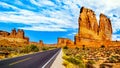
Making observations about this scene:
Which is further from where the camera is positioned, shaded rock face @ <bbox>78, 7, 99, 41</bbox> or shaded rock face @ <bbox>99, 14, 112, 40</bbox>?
shaded rock face @ <bbox>99, 14, 112, 40</bbox>

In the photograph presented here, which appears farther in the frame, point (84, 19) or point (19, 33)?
point (19, 33)

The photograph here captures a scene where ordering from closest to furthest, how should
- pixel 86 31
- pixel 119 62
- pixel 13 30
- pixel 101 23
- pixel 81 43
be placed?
pixel 119 62 → pixel 81 43 → pixel 86 31 → pixel 101 23 → pixel 13 30

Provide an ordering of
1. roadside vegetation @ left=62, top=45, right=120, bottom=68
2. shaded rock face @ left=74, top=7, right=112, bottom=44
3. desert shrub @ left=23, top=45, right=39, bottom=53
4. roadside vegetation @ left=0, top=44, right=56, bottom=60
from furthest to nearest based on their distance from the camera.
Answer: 1. shaded rock face @ left=74, top=7, right=112, bottom=44
2. desert shrub @ left=23, top=45, right=39, bottom=53
3. roadside vegetation @ left=0, top=44, right=56, bottom=60
4. roadside vegetation @ left=62, top=45, right=120, bottom=68

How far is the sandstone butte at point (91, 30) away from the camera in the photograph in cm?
14062

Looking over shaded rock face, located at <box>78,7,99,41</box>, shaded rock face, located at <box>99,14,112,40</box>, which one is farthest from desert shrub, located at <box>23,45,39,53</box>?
shaded rock face, located at <box>99,14,112,40</box>

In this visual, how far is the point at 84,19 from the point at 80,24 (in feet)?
17.8

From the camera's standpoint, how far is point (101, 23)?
160 m

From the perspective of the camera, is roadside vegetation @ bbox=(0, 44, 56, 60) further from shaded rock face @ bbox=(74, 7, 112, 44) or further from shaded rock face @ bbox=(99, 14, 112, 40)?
shaded rock face @ bbox=(99, 14, 112, 40)

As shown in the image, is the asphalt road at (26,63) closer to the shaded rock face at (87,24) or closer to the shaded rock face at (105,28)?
the shaded rock face at (87,24)

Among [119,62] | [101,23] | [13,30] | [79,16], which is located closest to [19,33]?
[13,30]

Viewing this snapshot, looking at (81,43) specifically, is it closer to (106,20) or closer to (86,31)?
(86,31)

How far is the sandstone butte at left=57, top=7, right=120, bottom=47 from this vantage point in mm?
140625

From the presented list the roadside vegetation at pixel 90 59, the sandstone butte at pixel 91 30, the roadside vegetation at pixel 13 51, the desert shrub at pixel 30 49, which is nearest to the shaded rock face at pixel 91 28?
the sandstone butte at pixel 91 30

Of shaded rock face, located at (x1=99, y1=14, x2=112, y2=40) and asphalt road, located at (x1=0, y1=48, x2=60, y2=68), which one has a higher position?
shaded rock face, located at (x1=99, y1=14, x2=112, y2=40)
